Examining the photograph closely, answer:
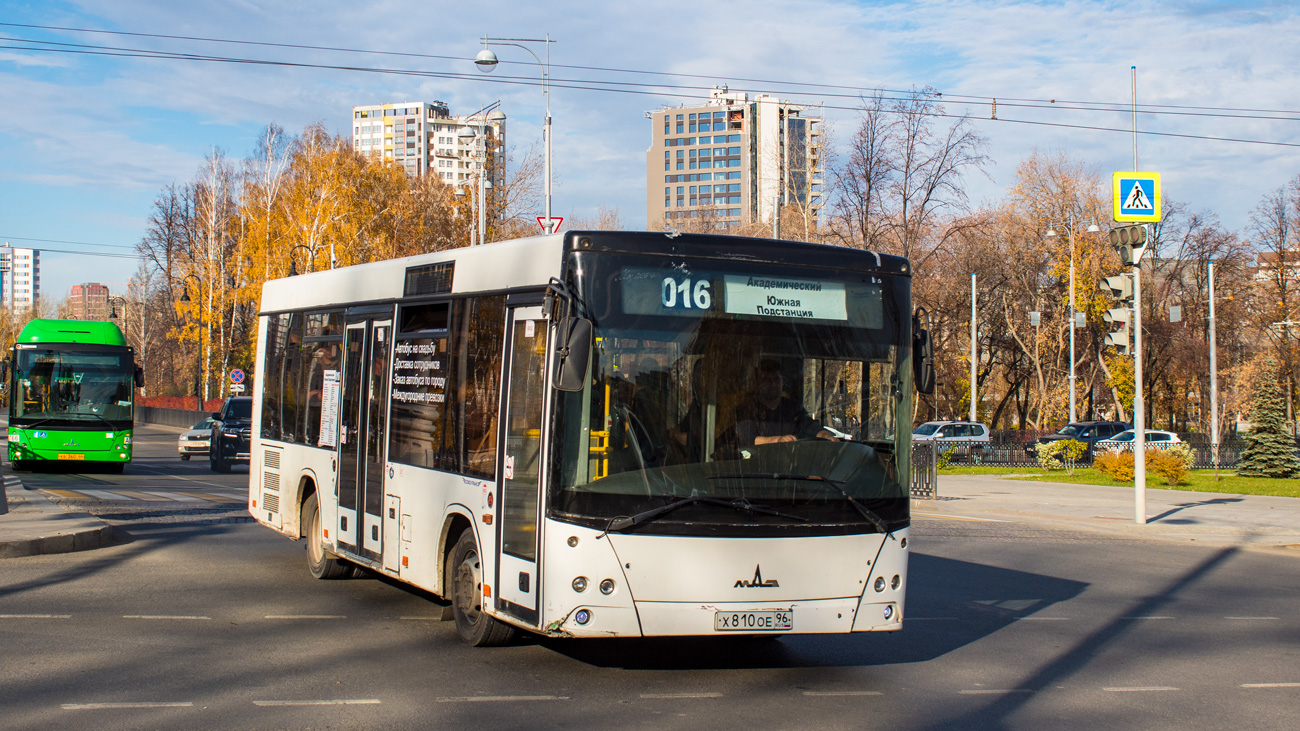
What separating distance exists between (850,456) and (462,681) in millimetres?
2833

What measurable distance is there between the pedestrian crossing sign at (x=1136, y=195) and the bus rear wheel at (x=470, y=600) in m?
14.3

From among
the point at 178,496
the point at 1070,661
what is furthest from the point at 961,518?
the point at 178,496

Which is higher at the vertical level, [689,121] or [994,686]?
[689,121]

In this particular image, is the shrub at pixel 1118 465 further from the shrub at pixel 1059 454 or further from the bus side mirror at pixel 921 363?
the bus side mirror at pixel 921 363

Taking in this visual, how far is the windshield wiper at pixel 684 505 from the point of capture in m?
6.75

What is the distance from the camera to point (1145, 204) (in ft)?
61.7

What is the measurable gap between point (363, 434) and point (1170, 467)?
2340cm

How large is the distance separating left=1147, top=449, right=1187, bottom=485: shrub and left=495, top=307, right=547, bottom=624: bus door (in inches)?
962

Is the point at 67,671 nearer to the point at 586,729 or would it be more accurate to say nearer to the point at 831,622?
the point at 586,729

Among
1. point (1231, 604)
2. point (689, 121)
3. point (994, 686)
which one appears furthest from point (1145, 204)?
point (689, 121)

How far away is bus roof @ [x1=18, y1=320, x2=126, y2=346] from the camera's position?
2614 cm

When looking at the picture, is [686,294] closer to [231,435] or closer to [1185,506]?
[1185,506]

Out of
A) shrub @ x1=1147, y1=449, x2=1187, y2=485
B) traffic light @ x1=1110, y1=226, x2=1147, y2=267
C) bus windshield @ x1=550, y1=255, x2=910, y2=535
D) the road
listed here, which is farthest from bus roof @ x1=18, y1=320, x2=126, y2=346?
shrub @ x1=1147, y1=449, x2=1187, y2=485

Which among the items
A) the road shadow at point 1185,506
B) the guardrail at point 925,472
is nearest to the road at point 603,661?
the road shadow at point 1185,506
